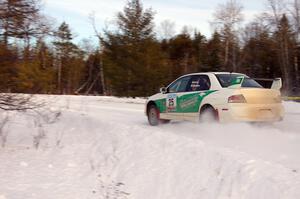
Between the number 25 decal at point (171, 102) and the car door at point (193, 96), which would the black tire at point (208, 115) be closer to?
the car door at point (193, 96)

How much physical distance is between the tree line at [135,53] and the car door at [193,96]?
11.4 ft

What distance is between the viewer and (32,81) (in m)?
8.88

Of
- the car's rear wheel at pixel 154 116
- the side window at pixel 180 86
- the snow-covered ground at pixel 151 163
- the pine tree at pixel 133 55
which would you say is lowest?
the snow-covered ground at pixel 151 163

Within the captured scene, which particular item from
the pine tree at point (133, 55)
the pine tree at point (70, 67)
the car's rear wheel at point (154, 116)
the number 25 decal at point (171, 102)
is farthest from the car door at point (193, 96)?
the pine tree at point (70, 67)

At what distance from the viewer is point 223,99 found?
993 centimetres

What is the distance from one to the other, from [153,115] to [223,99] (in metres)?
3.29

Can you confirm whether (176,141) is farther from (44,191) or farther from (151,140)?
(44,191)

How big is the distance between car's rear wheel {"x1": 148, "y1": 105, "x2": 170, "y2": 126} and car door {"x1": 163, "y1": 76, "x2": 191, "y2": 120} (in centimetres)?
38

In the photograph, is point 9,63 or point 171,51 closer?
point 9,63

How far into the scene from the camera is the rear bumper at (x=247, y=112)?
9695mm

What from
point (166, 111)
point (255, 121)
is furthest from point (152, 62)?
point (255, 121)

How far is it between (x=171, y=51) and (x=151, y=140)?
45.0 metres

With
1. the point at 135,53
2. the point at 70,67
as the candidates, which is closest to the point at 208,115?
the point at 135,53

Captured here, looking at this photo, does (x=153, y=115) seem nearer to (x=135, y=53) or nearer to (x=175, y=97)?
(x=175, y=97)
